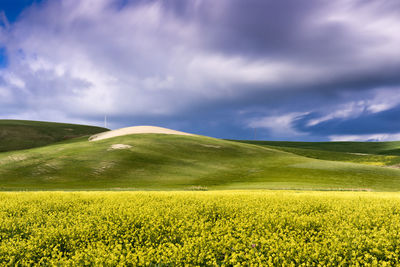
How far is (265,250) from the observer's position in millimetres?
6527

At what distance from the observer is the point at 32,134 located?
9662 centimetres

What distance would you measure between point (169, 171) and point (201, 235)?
130 ft

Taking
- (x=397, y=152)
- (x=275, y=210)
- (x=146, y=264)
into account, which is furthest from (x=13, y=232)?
(x=397, y=152)

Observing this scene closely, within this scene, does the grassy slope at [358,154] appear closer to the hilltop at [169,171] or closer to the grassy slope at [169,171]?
the hilltop at [169,171]

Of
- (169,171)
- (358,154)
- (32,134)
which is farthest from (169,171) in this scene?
(358,154)

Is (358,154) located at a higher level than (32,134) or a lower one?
lower

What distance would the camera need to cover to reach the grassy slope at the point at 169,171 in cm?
3797

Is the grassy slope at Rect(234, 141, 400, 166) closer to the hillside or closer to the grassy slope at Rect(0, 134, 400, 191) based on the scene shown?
the hillside

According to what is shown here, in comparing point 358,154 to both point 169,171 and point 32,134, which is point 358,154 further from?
point 32,134

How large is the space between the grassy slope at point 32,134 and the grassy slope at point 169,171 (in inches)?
1554

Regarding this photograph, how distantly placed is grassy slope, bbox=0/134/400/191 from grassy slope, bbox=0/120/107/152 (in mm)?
39482

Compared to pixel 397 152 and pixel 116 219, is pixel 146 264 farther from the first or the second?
pixel 397 152

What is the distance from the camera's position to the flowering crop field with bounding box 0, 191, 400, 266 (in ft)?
20.5

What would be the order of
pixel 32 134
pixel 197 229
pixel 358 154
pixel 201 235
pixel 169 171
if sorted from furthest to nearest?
pixel 32 134
pixel 358 154
pixel 169 171
pixel 197 229
pixel 201 235
